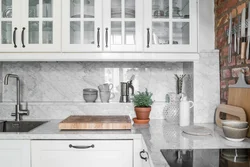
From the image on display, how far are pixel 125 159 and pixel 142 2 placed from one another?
1234 millimetres

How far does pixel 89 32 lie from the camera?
1.99 m

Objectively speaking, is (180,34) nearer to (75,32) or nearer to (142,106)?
(142,106)

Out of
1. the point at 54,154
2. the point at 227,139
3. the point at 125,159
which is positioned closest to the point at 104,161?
the point at 125,159

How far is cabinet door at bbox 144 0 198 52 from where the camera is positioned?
6.53 feet

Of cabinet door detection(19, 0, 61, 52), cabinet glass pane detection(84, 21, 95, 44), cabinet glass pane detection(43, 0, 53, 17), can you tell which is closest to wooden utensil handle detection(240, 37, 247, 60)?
cabinet glass pane detection(84, 21, 95, 44)

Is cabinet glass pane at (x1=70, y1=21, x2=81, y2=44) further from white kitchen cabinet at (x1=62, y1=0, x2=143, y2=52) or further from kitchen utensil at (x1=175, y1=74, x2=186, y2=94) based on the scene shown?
kitchen utensil at (x1=175, y1=74, x2=186, y2=94)

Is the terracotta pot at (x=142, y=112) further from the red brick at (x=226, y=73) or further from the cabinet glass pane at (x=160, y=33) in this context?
the red brick at (x=226, y=73)

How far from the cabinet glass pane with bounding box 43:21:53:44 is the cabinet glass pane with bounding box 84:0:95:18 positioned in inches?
11.8

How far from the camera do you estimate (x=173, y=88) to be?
Answer: 2373 millimetres

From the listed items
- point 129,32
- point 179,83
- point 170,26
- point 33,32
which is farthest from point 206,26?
point 33,32

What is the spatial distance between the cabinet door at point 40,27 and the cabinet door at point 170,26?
724 millimetres

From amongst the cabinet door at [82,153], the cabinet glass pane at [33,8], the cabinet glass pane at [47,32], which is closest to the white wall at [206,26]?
the cabinet door at [82,153]

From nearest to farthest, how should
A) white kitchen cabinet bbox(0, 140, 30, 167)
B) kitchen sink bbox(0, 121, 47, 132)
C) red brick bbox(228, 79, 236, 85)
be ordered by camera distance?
white kitchen cabinet bbox(0, 140, 30, 167) < red brick bbox(228, 79, 236, 85) < kitchen sink bbox(0, 121, 47, 132)

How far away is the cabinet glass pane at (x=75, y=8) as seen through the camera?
1990 millimetres
